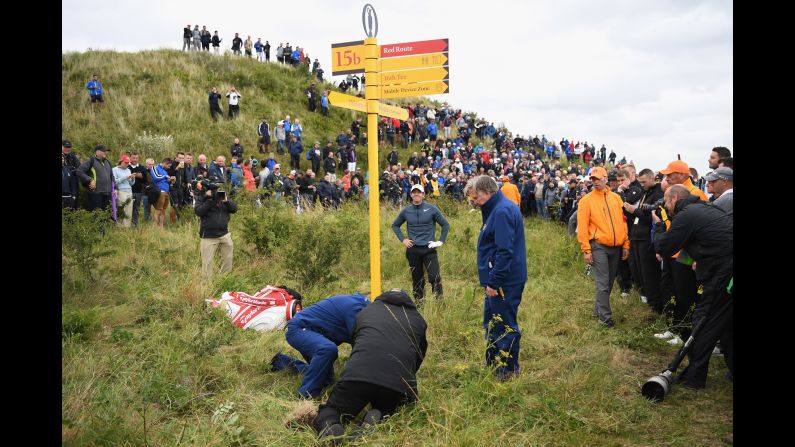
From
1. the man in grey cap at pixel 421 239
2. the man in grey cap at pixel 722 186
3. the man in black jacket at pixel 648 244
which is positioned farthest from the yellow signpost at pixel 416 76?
the man in black jacket at pixel 648 244

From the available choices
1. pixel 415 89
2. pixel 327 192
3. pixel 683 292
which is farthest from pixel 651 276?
pixel 327 192

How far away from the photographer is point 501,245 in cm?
473

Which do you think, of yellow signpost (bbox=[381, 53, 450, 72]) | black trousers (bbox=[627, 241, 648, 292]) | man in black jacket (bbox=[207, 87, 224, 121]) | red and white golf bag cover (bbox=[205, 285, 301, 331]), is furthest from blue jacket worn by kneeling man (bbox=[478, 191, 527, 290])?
man in black jacket (bbox=[207, 87, 224, 121])

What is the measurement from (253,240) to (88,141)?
14859 mm

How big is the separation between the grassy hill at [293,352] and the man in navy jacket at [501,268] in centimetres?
25

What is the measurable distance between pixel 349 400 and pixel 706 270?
3392mm

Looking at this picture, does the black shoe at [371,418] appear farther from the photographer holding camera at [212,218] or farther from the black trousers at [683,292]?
the photographer holding camera at [212,218]

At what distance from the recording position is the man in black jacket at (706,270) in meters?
4.70

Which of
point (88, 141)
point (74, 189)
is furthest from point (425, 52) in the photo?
point (88, 141)

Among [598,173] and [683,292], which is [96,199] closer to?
[598,173]

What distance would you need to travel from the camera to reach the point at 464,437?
3611 mm
